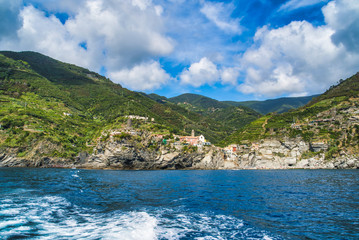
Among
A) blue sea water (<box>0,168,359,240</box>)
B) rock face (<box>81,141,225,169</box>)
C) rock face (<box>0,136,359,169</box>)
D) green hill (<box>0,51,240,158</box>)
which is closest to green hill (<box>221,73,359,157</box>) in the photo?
rock face (<box>0,136,359,169</box>)

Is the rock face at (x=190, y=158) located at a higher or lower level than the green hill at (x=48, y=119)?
lower

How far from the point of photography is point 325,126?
110m

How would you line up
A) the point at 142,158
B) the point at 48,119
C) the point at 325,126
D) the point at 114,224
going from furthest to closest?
the point at 48,119
the point at 325,126
the point at 142,158
the point at 114,224

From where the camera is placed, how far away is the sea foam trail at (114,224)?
10.0 m

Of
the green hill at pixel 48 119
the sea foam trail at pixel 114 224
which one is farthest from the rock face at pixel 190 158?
the sea foam trail at pixel 114 224

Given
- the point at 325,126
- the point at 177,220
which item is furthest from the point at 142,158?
the point at 325,126

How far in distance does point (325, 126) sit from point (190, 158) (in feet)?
230

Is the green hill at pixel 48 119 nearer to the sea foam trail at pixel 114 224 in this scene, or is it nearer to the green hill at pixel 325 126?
the green hill at pixel 325 126

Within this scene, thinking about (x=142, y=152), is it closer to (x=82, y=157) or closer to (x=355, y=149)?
(x=82, y=157)

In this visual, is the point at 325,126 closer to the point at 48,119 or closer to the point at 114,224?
the point at 114,224

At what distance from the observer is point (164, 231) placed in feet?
35.8

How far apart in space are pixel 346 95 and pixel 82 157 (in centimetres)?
15134

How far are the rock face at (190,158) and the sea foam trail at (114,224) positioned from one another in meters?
79.1

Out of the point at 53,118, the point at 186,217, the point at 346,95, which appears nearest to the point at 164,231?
the point at 186,217
